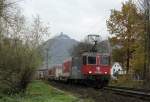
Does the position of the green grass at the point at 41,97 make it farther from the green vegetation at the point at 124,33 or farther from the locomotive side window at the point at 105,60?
the green vegetation at the point at 124,33

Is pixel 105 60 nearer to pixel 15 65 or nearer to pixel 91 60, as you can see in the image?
pixel 91 60

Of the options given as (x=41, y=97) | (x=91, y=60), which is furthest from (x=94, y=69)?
(x=41, y=97)

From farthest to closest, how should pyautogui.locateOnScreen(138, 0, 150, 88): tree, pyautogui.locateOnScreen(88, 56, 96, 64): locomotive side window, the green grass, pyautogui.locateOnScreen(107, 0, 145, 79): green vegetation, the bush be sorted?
pyautogui.locateOnScreen(107, 0, 145, 79): green vegetation < pyautogui.locateOnScreen(138, 0, 150, 88): tree < pyautogui.locateOnScreen(88, 56, 96, 64): locomotive side window < the bush < the green grass

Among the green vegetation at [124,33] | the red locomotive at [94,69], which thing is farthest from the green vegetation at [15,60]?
the green vegetation at [124,33]

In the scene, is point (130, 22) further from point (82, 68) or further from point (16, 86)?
point (16, 86)

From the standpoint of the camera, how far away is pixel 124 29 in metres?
57.7

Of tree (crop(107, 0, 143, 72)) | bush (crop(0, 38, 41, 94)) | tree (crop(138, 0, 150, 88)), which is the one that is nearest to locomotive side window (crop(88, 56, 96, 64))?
tree (crop(138, 0, 150, 88))

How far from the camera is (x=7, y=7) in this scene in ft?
69.0

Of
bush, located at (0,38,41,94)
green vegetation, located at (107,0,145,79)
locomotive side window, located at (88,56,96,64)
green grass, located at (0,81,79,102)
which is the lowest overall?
green grass, located at (0,81,79,102)

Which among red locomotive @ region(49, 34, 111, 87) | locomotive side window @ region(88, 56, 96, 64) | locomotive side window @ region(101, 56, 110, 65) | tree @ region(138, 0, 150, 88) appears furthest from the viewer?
tree @ region(138, 0, 150, 88)

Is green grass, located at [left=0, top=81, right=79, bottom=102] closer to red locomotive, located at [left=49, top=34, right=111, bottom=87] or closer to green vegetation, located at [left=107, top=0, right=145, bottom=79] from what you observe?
A: red locomotive, located at [left=49, top=34, right=111, bottom=87]

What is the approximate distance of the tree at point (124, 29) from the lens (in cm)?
5612

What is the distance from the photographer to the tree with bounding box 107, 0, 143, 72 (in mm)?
56125

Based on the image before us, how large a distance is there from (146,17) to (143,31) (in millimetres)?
1492
